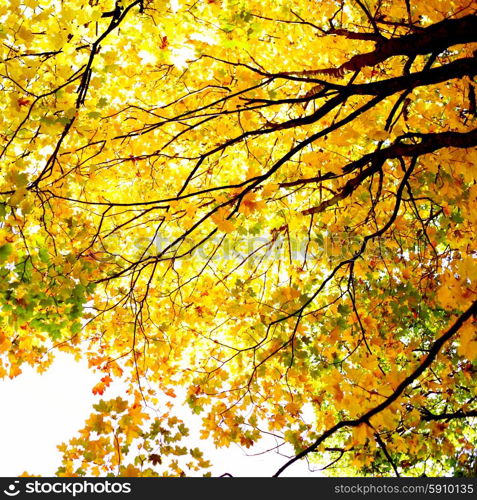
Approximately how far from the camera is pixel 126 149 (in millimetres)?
4957

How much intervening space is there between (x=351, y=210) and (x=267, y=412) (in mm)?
2310

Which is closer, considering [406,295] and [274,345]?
[274,345]

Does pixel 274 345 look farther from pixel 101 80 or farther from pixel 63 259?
pixel 101 80

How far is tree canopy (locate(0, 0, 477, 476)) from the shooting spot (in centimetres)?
274

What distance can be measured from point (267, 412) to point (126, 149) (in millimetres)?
3224

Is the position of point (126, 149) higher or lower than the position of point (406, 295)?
higher

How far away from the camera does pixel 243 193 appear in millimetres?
2957

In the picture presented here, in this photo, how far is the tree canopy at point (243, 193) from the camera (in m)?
2.74

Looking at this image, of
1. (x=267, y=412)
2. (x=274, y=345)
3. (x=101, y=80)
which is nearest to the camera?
(x=101, y=80)
